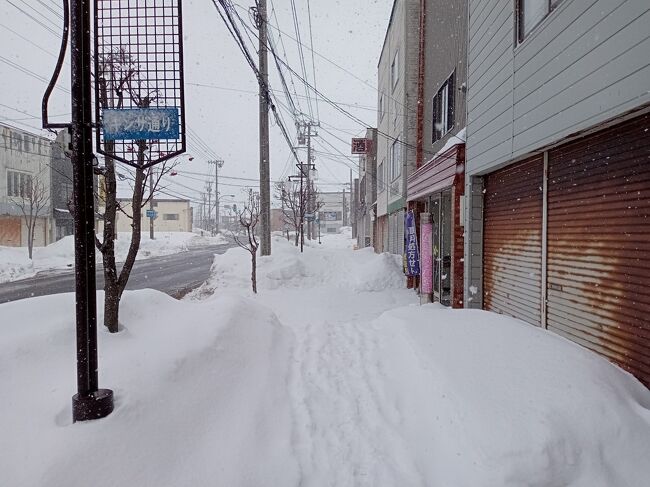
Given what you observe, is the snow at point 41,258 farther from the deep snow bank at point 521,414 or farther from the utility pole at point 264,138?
the deep snow bank at point 521,414

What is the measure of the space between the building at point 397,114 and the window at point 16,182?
25203mm

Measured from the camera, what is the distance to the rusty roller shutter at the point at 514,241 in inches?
223

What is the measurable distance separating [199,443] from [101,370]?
1.11 metres

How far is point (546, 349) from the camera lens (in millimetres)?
3807

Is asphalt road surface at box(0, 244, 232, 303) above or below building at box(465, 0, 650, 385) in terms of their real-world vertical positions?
below

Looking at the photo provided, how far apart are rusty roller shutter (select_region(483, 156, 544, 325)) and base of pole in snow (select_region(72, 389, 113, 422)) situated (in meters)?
5.22

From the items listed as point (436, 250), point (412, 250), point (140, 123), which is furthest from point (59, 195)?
point (140, 123)

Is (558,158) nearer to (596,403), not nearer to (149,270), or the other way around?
(596,403)

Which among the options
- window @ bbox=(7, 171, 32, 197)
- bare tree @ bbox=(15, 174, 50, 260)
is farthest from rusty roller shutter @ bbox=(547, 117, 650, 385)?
window @ bbox=(7, 171, 32, 197)

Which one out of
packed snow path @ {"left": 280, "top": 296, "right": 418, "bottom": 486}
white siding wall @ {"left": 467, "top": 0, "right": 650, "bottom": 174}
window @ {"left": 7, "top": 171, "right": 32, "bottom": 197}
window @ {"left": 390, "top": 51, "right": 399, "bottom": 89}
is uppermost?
window @ {"left": 390, "top": 51, "right": 399, "bottom": 89}

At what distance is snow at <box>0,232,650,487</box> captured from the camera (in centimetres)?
262

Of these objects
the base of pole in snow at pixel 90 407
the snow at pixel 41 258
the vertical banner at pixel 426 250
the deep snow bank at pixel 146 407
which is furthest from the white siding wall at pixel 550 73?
the snow at pixel 41 258

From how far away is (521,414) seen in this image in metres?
2.98

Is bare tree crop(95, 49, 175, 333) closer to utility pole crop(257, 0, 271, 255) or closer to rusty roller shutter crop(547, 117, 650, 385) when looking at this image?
rusty roller shutter crop(547, 117, 650, 385)
